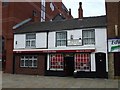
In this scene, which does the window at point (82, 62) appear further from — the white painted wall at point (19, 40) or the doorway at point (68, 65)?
the white painted wall at point (19, 40)

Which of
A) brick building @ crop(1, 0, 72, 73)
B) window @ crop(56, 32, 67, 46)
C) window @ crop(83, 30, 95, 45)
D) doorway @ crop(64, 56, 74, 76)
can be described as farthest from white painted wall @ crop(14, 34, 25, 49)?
window @ crop(83, 30, 95, 45)

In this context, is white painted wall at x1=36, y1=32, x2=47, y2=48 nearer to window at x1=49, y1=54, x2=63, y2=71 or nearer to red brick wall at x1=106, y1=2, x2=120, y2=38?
window at x1=49, y1=54, x2=63, y2=71

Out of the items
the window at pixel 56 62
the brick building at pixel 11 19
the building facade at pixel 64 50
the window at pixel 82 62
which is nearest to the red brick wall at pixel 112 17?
the building facade at pixel 64 50

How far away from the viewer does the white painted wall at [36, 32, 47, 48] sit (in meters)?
24.5

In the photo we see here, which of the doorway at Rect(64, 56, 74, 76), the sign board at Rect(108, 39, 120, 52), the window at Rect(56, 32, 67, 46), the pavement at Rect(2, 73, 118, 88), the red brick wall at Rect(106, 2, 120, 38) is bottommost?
the pavement at Rect(2, 73, 118, 88)

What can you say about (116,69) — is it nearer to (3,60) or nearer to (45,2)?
(3,60)

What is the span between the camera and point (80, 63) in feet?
73.3

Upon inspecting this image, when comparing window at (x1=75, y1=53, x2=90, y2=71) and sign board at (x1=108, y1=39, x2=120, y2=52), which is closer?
sign board at (x1=108, y1=39, x2=120, y2=52)

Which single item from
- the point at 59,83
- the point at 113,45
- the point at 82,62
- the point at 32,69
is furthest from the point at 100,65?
the point at 32,69

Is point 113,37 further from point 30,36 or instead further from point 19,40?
point 19,40

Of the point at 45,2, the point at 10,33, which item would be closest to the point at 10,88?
the point at 10,33

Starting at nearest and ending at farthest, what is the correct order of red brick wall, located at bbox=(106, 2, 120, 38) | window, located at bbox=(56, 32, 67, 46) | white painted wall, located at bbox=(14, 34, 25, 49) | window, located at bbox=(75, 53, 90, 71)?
red brick wall, located at bbox=(106, 2, 120, 38), window, located at bbox=(75, 53, 90, 71), window, located at bbox=(56, 32, 67, 46), white painted wall, located at bbox=(14, 34, 25, 49)

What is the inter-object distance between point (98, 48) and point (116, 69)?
2798 millimetres

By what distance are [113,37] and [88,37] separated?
2.88 metres
